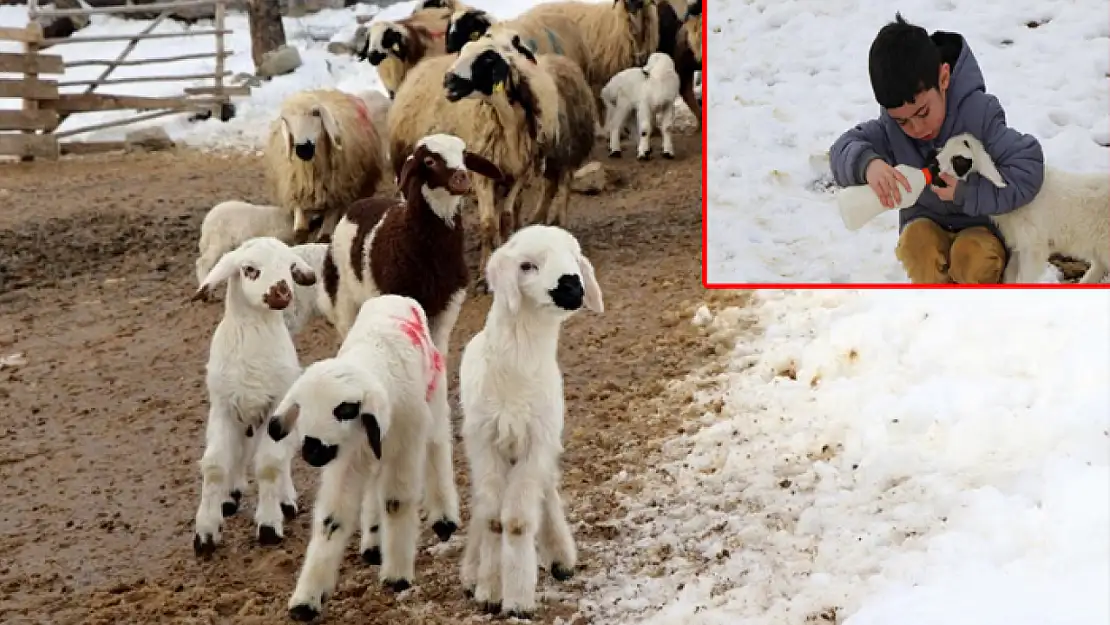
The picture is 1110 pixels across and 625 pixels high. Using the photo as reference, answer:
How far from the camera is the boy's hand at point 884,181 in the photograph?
3.29 meters

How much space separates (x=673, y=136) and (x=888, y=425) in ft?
23.4

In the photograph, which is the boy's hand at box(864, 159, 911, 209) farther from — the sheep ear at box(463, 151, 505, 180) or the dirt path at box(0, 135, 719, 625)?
the sheep ear at box(463, 151, 505, 180)

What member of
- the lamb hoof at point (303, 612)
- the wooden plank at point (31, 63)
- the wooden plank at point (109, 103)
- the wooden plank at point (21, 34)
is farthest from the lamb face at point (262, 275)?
the wooden plank at point (109, 103)

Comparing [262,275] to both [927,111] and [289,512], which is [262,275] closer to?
[289,512]

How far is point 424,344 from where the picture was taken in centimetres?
371

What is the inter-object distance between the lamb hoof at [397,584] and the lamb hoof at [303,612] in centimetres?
26

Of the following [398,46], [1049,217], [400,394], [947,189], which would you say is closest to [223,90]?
[398,46]

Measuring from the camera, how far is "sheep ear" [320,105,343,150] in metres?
7.01

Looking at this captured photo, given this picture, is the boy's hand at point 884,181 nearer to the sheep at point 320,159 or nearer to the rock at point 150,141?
the sheep at point 320,159

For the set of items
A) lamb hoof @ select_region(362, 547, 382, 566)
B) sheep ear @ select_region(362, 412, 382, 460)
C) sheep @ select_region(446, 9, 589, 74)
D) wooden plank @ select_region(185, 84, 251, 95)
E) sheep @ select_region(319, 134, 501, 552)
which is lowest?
lamb hoof @ select_region(362, 547, 382, 566)

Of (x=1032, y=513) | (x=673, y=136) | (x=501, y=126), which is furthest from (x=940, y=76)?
(x=673, y=136)

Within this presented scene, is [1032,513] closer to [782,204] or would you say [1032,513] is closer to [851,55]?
[782,204]

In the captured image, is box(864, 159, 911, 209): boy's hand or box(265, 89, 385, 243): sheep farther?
box(265, 89, 385, 243): sheep

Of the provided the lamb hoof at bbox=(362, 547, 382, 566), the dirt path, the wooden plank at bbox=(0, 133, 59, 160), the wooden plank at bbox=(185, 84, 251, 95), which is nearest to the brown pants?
the dirt path
